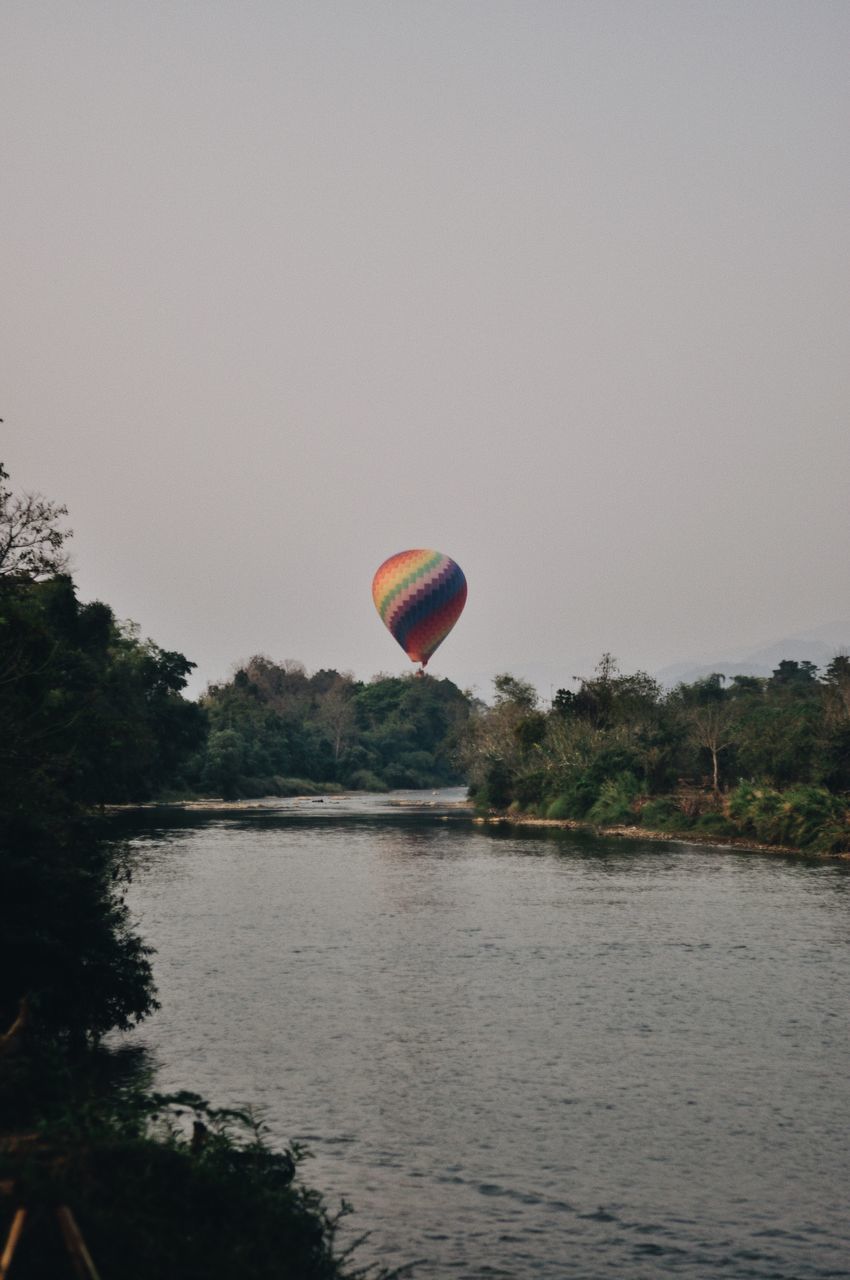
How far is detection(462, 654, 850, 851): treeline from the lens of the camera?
64812mm

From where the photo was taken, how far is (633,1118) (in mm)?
17844

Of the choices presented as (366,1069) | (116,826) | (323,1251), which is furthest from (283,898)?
(116,826)

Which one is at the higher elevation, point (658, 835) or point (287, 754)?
point (287, 754)

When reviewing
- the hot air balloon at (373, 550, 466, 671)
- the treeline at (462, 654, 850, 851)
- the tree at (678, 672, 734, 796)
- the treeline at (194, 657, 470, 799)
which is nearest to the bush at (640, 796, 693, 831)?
the treeline at (462, 654, 850, 851)

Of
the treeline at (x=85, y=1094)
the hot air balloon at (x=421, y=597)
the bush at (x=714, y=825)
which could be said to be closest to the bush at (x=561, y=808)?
the bush at (x=714, y=825)

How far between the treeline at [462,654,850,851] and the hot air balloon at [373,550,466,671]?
9.61m

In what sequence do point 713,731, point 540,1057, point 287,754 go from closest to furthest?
point 540,1057 → point 713,731 → point 287,754

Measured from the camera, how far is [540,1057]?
2128 centimetres

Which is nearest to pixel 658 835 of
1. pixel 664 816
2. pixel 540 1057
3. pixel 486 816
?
pixel 664 816

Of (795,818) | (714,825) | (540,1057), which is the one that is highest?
(795,818)

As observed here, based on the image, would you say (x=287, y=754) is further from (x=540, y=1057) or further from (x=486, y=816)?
(x=540, y=1057)

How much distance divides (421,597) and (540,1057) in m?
93.5

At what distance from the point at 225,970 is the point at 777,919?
57.7 ft

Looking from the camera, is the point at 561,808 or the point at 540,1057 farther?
the point at 561,808
